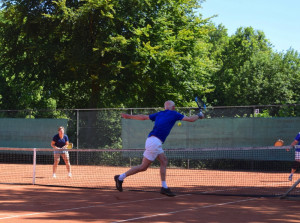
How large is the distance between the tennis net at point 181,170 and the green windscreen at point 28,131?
0.55 meters

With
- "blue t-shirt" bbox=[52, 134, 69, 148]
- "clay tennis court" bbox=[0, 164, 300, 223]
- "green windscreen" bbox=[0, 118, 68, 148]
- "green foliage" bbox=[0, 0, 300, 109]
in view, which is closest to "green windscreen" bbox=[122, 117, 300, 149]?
"green windscreen" bbox=[0, 118, 68, 148]

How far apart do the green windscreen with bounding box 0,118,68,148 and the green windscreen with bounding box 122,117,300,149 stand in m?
3.43

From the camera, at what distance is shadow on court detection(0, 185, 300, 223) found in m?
8.09

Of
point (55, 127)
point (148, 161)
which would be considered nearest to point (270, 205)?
point (148, 161)

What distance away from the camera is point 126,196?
1115 cm

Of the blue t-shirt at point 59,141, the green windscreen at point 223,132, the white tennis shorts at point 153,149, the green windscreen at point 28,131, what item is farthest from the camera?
the green windscreen at point 28,131

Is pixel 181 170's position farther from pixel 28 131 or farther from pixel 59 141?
pixel 28 131

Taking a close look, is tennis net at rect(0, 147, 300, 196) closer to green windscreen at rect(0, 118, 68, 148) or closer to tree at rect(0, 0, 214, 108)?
green windscreen at rect(0, 118, 68, 148)

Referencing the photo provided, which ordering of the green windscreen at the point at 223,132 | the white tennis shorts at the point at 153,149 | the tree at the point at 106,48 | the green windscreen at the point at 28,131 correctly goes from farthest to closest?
the tree at the point at 106,48 < the green windscreen at the point at 28,131 < the green windscreen at the point at 223,132 < the white tennis shorts at the point at 153,149

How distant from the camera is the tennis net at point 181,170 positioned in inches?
547

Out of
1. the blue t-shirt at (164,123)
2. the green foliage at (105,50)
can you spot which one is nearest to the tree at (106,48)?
the green foliage at (105,50)

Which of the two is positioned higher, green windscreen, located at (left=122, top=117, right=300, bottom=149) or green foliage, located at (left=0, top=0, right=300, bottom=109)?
green foliage, located at (left=0, top=0, right=300, bottom=109)

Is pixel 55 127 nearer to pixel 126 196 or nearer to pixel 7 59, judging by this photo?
pixel 7 59

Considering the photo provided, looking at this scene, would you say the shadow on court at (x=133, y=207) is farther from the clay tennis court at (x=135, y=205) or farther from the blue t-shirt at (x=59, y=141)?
the blue t-shirt at (x=59, y=141)
